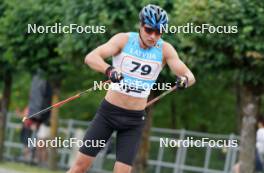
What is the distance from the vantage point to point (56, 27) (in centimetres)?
1734

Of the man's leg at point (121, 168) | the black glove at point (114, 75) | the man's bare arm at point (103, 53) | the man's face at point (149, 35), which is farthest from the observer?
the man's leg at point (121, 168)

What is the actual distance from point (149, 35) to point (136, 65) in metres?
0.37

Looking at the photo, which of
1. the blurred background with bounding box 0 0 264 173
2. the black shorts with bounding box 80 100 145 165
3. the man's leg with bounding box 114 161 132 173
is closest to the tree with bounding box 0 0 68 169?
the blurred background with bounding box 0 0 264 173

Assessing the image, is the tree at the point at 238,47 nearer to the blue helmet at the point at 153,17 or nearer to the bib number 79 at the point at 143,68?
the bib number 79 at the point at 143,68

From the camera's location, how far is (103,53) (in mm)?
Answer: 9078

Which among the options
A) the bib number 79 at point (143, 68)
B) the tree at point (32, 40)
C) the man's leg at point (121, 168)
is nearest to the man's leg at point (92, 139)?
the man's leg at point (121, 168)

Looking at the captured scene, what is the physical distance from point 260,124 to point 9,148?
10.1m

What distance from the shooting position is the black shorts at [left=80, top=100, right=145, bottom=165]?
9367 mm

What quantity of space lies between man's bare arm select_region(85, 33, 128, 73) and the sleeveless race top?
8 cm

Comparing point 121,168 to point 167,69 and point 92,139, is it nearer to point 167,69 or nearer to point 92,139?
point 92,139

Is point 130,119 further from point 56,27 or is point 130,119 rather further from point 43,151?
point 43,151

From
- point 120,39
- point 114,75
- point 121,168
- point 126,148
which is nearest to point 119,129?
point 126,148

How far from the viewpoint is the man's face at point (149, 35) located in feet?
30.1

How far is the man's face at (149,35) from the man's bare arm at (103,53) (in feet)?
0.65
